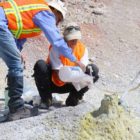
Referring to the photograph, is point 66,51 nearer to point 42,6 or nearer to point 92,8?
point 42,6

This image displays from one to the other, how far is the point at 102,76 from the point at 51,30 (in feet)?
9.04

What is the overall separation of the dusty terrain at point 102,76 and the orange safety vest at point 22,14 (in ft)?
2.82

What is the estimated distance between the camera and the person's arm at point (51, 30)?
5648mm

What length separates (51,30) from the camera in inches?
222

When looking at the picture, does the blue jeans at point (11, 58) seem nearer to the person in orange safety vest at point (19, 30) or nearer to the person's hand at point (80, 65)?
the person in orange safety vest at point (19, 30)

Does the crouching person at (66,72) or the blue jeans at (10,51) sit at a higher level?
the blue jeans at (10,51)

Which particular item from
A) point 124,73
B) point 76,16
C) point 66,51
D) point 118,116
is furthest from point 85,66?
point 76,16

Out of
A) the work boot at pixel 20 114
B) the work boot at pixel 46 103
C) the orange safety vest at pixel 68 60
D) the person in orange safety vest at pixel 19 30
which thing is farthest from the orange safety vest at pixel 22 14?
the work boot at pixel 46 103

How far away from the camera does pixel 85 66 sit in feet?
19.9

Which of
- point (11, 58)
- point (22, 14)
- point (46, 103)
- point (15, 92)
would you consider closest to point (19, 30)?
point (22, 14)

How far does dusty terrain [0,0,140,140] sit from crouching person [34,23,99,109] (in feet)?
0.81

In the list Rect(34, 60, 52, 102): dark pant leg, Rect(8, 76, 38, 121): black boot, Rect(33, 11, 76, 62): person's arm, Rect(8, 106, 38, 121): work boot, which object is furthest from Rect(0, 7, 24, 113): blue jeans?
Rect(34, 60, 52, 102): dark pant leg

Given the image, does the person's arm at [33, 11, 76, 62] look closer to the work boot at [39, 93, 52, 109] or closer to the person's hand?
the person's hand

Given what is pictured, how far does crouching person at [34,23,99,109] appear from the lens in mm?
6160
